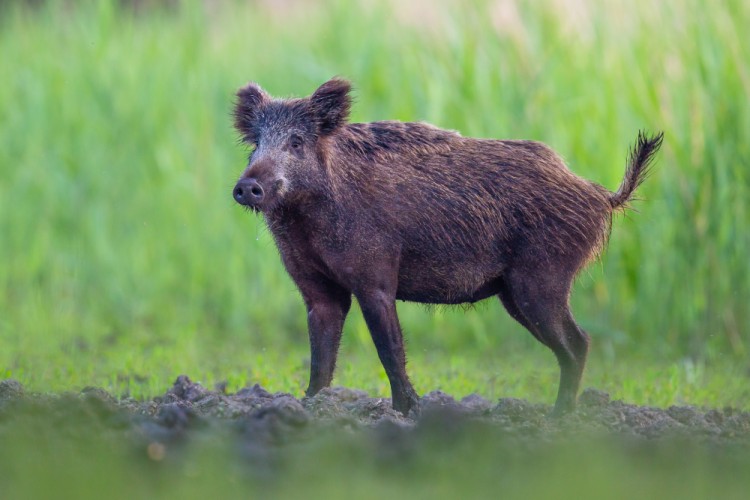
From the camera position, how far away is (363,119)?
9.56 meters

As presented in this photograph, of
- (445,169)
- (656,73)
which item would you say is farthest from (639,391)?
(656,73)

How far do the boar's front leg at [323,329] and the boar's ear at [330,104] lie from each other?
0.77m

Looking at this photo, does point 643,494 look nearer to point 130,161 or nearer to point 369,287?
point 369,287

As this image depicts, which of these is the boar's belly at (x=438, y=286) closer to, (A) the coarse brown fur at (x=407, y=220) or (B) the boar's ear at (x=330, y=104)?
(A) the coarse brown fur at (x=407, y=220)

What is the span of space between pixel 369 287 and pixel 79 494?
2283mm

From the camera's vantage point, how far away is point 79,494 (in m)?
3.34

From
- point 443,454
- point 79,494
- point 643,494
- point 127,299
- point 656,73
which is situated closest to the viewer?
point 79,494

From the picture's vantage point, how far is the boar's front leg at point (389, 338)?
5414 millimetres

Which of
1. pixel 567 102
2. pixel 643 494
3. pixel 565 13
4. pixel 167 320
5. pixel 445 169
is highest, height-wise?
pixel 565 13

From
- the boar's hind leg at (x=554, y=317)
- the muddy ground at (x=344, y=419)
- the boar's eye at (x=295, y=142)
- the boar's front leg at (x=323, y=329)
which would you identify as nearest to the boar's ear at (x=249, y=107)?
the boar's eye at (x=295, y=142)

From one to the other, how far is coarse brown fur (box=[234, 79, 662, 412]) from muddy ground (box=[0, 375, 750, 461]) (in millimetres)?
303

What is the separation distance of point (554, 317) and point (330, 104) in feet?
4.88

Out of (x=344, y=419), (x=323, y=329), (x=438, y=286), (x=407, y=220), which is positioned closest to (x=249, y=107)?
(x=407, y=220)

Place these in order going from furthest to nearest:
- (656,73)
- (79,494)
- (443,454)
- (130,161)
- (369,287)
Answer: (130,161) < (656,73) < (369,287) < (443,454) < (79,494)
